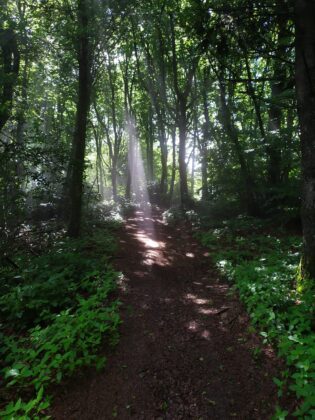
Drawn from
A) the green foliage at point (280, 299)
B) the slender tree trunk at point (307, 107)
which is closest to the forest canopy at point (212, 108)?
the slender tree trunk at point (307, 107)

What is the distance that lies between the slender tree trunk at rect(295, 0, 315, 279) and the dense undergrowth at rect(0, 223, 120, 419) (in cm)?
342

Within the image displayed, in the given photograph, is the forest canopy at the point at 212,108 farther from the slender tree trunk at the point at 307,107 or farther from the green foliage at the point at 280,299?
the green foliage at the point at 280,299

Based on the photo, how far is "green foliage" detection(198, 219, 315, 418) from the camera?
122 inches

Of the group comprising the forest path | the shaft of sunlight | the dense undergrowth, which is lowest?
the forest path

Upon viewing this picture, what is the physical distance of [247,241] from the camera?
8.82 meters

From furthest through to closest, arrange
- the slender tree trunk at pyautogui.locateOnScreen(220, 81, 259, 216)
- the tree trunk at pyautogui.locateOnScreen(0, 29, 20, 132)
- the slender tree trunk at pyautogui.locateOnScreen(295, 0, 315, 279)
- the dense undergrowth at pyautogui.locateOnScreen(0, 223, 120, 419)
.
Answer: the slender tree trunk at pyautogui.locateOnScreen(220, 81, 259, 216) → the tree trunk at pyautogui.locateOnScreen(0, 29, 20, 132) → the slender tree trunk at pyautogui.locateOnScreen(295, 0, 315, 279) → the dense undergrowth at pyautogui.locateOnScreen(0, 223, 120, 419)

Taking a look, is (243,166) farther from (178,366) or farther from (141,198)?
(141,198)

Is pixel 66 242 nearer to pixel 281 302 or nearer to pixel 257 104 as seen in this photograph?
pixel 281 302

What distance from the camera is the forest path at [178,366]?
324cm

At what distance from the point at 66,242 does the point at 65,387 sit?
19.9 ft

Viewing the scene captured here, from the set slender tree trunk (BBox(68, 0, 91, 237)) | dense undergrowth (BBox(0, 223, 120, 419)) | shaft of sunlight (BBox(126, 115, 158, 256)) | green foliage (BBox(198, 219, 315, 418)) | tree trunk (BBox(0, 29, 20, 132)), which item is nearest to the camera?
green foliage (BBox(198, 219, 315, 418))

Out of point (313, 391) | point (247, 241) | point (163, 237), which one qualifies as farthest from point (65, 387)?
point (163, 237)

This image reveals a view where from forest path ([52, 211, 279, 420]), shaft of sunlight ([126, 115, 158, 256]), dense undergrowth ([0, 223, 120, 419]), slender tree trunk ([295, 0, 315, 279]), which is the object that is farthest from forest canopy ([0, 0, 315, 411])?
shaft of sunlight ([126, 115, 158, 256])

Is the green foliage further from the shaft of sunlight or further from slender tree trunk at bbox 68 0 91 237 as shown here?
slender tree trunk at bbox 68 0 91 237
